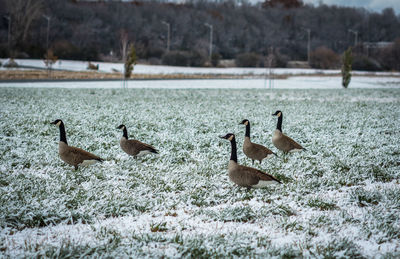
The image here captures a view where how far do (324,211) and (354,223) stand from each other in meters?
0.51

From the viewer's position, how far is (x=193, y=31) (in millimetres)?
104000

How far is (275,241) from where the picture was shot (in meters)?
3.98

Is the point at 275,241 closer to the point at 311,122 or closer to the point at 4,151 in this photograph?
the point at 4,151

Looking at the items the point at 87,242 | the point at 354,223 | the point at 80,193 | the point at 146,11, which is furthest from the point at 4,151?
the point at 146,11

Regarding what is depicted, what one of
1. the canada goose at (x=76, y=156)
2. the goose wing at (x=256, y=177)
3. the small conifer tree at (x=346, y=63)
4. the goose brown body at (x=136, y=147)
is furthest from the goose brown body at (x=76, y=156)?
the small conifer tree at (x=346, y=63)

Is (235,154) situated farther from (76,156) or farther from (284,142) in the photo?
(76,156)

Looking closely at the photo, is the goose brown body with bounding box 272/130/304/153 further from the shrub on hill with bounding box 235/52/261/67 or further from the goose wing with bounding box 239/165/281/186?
the shrub on hill with bounding box 235/52/261/67

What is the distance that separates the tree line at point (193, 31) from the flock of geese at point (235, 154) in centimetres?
6269

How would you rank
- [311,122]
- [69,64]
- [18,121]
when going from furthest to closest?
1. [69,64]
2. [311,122]
3. [18,121]

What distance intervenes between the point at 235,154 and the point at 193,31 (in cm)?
10287

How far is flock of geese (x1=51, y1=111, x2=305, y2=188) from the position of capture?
17.8ft

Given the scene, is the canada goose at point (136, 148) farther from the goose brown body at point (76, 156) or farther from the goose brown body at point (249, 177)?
the goose brown body at point (249, 177)

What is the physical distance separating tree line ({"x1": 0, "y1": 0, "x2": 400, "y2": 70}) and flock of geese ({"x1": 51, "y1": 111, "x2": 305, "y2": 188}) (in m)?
62.7

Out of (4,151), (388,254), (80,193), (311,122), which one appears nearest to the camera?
(388,254)
